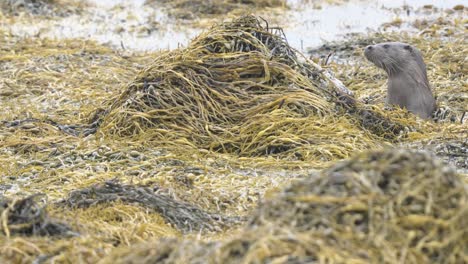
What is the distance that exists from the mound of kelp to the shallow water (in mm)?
4327

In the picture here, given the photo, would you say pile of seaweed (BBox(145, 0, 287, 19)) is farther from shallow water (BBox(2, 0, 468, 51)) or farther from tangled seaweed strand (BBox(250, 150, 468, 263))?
tangled seaweed strand (BBox(250, 150, 468, 263))

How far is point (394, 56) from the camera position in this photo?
8.74 m

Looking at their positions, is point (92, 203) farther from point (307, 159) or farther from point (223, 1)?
point (223, 1)

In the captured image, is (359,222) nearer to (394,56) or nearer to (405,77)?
(405,77)

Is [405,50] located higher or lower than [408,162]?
lower

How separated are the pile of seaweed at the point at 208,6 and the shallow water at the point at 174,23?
26 cm

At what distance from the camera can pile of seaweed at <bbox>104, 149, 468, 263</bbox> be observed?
281cm

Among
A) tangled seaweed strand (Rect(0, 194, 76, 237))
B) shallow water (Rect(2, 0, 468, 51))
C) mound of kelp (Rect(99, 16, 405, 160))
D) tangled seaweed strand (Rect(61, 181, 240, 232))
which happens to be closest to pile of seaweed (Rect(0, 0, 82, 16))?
shallow water (Rect(2, 0, 468, 51))

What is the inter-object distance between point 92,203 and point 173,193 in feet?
1.79

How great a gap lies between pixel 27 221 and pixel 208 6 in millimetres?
11286

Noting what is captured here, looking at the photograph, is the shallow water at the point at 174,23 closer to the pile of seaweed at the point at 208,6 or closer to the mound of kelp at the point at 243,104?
the pile of seaweed at the point at 208,6

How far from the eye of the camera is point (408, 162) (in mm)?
3158

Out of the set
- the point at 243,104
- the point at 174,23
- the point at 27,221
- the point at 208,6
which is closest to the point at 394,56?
the point at 243,104

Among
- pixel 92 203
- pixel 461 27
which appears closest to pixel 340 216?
pixel 92 203
